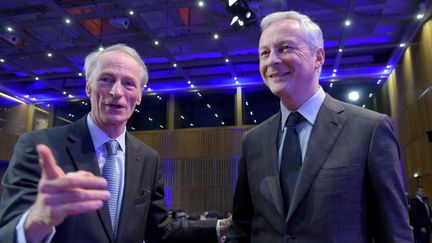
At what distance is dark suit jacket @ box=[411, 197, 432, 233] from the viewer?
301 inches

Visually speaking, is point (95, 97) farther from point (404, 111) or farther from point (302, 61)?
point (404, 111)

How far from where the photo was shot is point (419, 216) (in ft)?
25.5

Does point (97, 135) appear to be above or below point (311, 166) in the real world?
above

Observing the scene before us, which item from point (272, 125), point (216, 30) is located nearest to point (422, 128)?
point (216, 30)

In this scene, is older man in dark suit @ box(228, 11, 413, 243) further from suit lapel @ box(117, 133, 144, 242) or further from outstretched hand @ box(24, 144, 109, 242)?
outstretched hand @ box(24, 144, 109, 242)

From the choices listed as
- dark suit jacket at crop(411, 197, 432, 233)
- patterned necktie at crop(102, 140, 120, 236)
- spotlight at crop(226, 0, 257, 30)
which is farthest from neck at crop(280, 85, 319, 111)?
dark suit jacket at crop(411, 197, 432, 233)

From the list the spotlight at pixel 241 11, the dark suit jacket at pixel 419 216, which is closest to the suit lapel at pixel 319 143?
the spotlight at pixel 241 11

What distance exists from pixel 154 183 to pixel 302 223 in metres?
1.06

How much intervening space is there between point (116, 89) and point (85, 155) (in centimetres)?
38

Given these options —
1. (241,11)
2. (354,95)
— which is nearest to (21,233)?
(241,11)

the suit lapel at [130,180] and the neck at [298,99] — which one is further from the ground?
the neck at [298,99]

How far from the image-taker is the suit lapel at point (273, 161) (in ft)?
5.14

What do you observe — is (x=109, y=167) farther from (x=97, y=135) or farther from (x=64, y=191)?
(x=64, y=191)

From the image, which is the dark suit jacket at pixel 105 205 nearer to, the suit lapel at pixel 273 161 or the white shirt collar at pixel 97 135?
the white shirt collar at pixel 97 135
